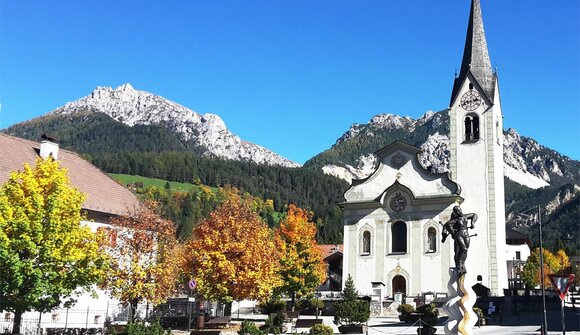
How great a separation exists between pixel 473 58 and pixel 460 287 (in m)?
48.7

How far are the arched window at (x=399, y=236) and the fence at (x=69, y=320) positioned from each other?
87.6 ft

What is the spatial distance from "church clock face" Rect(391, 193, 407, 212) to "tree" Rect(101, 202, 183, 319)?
97.8 ft

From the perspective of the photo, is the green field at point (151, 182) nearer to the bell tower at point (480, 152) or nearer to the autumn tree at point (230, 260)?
the bell tower at point (480, 152)

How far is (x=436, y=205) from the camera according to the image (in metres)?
56.5

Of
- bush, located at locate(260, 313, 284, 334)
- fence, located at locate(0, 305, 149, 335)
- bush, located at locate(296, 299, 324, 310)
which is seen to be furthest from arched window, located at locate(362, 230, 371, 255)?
bush, located at locate(260, 313, 284, 334)

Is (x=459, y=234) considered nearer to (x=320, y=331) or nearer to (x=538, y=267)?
(x=320, y=331)

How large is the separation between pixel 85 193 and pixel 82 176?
8.40 metres

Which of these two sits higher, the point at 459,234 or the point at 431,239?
the point at 431,239

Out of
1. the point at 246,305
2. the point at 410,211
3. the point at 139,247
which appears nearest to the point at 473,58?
the point at 410,211

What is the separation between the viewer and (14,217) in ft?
81.5

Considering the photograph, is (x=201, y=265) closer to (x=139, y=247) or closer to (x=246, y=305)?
(x=139, y=247)

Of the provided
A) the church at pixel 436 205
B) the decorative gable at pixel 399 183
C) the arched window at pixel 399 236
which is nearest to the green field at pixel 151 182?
the decorative gable at pixel 399 183

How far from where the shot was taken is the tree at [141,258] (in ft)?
103

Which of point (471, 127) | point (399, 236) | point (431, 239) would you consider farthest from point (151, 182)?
point (431, 239)
